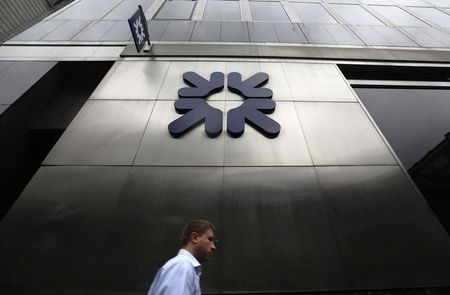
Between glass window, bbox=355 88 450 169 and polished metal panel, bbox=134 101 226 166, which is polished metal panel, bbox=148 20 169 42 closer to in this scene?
polished metal panel, bbox=134 101 226 166

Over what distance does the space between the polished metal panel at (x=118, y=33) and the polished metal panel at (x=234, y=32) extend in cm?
441

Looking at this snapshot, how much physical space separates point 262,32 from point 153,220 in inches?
414

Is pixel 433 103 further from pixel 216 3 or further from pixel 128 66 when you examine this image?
pixel 216 3

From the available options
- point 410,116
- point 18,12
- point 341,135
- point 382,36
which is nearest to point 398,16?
point 382,36

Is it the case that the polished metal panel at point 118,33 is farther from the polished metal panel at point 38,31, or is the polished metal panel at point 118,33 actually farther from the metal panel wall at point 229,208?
the metal panel wall at point 229,208

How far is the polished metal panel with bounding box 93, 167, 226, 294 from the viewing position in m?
4.72

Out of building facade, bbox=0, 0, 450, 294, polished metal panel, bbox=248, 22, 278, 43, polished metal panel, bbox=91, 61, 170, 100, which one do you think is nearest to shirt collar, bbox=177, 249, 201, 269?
building facade, bbox=0, 0, 450, 294

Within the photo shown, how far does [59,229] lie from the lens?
534 cm

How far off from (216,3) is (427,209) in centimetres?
1510

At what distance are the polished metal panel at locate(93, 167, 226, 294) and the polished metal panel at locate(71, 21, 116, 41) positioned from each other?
344 inches

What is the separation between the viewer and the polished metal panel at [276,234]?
4699 mm

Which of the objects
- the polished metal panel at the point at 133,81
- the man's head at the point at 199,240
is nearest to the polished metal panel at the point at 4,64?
the polished metal panel at the point at 133,81

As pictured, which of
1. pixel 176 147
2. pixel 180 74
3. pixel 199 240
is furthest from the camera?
pixel 180 74

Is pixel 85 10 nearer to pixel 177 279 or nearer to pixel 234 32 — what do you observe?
pixel 234 32
